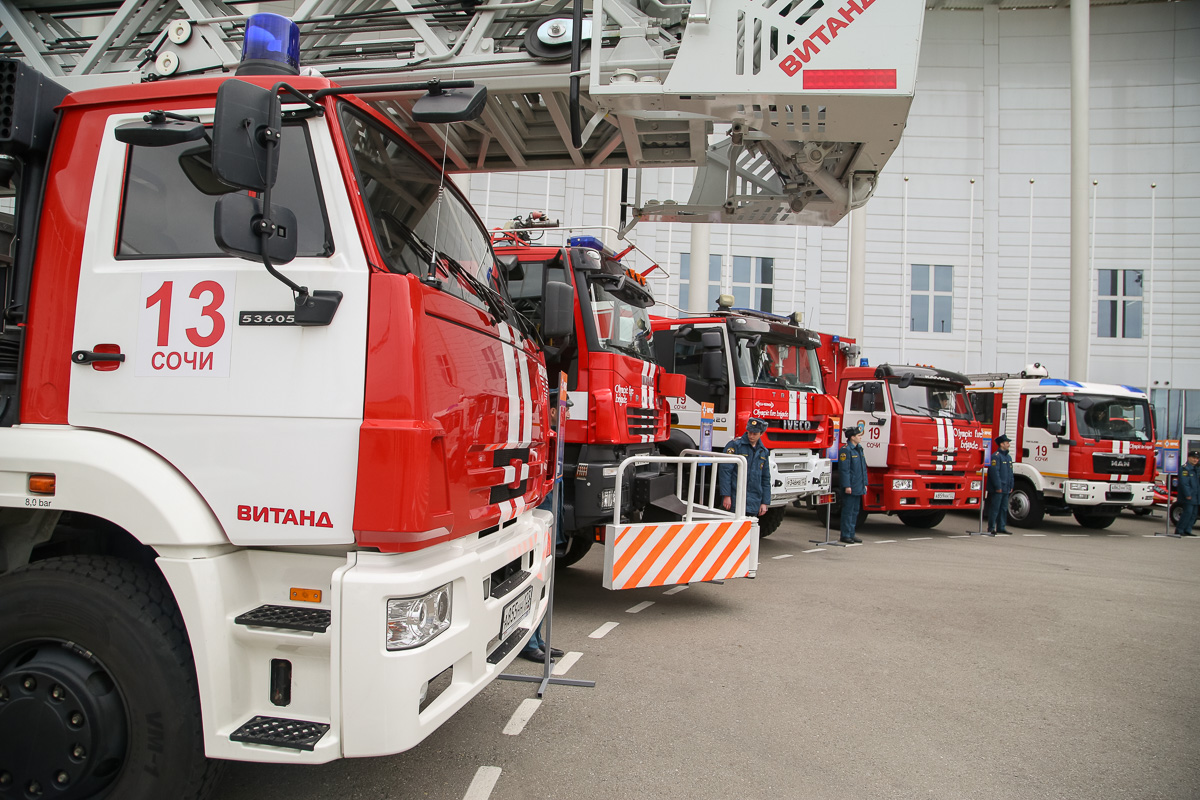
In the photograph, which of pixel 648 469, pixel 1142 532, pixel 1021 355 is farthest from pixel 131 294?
pixel 1021 355

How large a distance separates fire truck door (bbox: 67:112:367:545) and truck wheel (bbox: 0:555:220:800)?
43 cm

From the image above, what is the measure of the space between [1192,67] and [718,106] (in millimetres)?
26645

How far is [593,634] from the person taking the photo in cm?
565

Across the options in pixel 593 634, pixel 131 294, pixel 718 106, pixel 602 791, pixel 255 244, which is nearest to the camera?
Result: pixel 255 244

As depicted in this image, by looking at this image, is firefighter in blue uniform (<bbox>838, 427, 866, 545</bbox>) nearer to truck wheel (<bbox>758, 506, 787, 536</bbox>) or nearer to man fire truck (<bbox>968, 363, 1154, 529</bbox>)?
truck wheel (<bbox>758, 506, 787, 536</bbox>)

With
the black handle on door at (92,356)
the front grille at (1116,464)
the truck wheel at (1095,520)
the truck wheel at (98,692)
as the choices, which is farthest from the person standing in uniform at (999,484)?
the black handle on door at (92,356)

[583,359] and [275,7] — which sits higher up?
[275,7]

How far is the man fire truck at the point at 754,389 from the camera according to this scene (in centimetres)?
933

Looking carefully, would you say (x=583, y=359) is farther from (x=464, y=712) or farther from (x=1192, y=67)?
(x=1192, y=67)

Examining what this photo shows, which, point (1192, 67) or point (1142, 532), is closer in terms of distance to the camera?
point (1142, 532)

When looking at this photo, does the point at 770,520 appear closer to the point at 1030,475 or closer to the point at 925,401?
the point at 925,401

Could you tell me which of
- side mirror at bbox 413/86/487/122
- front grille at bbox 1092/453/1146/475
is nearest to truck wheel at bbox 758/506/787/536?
front grille at bbox 1092/453/1146/475

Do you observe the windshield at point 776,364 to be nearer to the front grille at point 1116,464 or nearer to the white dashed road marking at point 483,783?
the front grille at point 1116,464

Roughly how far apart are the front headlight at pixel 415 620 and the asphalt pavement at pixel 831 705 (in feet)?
3.35
